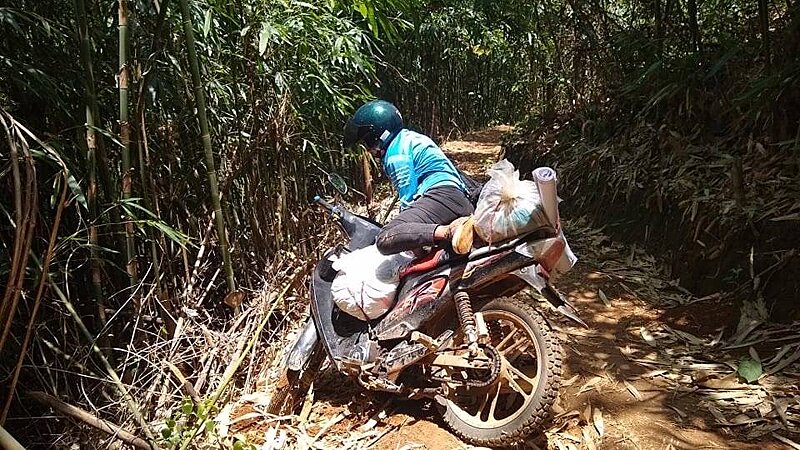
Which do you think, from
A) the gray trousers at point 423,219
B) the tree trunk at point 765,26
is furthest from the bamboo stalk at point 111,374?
the tree trunk at point 765,26

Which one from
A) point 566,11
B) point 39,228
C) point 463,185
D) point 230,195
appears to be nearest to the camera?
point 39,228

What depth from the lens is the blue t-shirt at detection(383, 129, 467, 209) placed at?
2736 millimetres

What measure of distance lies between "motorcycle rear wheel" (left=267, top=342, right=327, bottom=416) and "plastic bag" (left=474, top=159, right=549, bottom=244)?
1.18 m

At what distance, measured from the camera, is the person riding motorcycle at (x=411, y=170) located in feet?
8.47

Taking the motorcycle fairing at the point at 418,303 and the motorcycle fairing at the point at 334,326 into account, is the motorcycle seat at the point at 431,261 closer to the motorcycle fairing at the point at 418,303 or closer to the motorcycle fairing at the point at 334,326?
the motorcycle fairing at the point at 418,303

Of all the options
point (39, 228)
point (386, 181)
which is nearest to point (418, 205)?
point (39, 228)

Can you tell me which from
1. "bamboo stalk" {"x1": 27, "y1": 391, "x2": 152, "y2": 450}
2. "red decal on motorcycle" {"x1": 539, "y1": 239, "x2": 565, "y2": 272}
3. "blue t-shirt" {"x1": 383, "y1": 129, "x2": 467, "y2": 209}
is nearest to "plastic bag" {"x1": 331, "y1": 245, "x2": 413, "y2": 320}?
"blue t-shirt" {"x1": 383, "y1": 129, "x2": 467, "y2": 209}

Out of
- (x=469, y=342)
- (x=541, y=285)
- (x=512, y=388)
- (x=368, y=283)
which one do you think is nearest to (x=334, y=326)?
(x=368, y=283)

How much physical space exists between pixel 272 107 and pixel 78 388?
1.65m

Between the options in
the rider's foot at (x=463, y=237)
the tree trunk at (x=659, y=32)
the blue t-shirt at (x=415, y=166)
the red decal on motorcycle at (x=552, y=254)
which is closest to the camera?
the red decal on motorcycle at (x=552, y=254)

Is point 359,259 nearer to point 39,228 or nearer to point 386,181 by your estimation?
point 39,228

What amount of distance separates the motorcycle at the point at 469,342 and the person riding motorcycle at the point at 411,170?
218 millimetres

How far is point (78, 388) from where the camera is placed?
218 centimetres

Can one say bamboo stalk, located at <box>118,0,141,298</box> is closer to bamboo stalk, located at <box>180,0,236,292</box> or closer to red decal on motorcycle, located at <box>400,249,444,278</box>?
bamboo stalk, located at <box>180,0,236,292</box>
